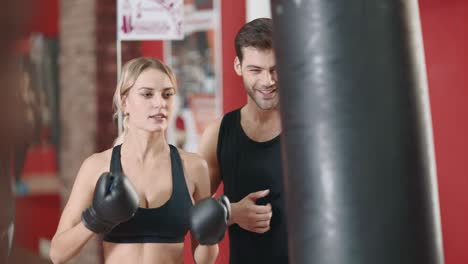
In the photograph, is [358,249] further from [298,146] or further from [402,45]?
[402,45]

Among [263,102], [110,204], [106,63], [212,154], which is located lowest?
[110,204]

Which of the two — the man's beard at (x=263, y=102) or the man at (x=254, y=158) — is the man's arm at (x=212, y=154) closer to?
the man at (x=254, y=158)

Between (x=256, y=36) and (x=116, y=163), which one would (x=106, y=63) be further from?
(x=116, y=163)

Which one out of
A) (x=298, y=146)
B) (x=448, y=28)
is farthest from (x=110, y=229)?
(x=448, y=28)

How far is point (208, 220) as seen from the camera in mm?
1152

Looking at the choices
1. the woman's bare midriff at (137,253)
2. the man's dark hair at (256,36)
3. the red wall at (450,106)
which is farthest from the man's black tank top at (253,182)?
the red wall at (450,106)

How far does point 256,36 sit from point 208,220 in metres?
0.52

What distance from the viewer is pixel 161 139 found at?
136cm

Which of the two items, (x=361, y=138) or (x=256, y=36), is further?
(x=256, y=36)

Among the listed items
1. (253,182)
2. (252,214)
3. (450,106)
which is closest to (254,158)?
(253,182)

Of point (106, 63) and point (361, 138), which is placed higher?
point (106, 63)

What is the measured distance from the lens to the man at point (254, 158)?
146 centimetres

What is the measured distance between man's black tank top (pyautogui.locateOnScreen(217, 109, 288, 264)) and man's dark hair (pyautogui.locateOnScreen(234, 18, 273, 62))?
0.67ft

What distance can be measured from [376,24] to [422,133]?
0.51 ft
